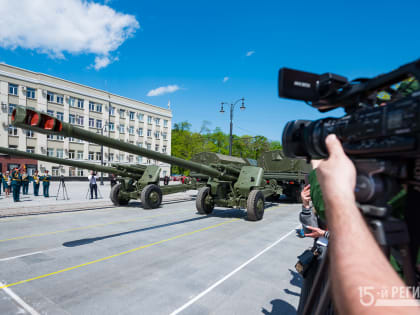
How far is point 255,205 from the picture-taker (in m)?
8.29

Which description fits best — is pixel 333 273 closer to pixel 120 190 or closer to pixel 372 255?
pixel 372 255

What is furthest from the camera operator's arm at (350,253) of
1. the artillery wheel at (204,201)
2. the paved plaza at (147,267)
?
the artillery wheel at (204,201)

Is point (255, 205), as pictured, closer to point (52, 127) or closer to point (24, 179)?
point (52, 127)

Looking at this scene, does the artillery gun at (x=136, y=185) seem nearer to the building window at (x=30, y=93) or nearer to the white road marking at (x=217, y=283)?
the white road marking at (x=217, y=283)

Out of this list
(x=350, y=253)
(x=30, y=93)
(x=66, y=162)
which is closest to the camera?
(x=350, y=253)

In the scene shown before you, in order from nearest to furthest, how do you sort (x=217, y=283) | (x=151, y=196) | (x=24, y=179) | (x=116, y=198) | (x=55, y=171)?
(x=217, y=283), (x=151, y=196), (x=116, y=198), (x=24, y=179), (x=55, y=171)

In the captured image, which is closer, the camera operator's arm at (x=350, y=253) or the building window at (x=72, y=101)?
the camera operator's arm at (x=350, y=253)

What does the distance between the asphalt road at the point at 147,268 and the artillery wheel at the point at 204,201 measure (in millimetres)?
1568

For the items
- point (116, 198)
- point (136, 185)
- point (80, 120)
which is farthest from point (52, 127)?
point (80, 120)

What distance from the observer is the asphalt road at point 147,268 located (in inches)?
123

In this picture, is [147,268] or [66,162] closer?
[147,268]

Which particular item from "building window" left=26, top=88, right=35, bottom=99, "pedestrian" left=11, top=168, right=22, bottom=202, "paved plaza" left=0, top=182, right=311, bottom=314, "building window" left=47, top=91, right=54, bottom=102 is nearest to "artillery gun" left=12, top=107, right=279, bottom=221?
"paved plaza" left=0, top=182, right=311, bottom=314

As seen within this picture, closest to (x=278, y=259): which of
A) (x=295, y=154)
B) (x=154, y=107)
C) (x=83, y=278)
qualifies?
(x=83, y=278)

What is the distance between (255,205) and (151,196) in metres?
4.41
